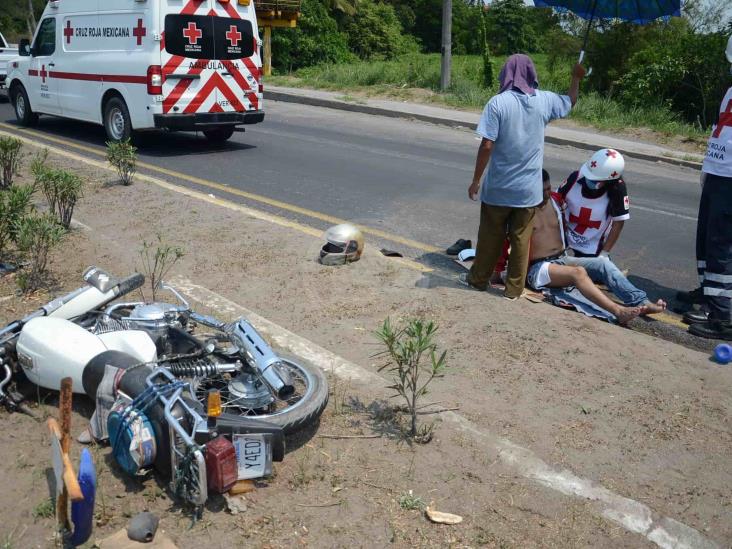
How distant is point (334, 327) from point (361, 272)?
985mm

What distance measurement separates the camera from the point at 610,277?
5547mm

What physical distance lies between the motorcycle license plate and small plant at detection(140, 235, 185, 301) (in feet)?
6.89

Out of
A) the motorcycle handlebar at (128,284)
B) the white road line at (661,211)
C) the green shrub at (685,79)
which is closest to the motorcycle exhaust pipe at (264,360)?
the motorcycle handlebar at (128,284)

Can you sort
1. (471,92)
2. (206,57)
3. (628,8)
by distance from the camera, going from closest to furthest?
(628,8) < (206,57) < (471,92)

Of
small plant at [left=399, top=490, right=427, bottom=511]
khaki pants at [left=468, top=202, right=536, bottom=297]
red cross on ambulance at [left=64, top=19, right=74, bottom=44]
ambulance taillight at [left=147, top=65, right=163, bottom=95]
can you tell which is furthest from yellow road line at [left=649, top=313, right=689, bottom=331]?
red cross on ambulance at [left=64, top=19, right=74, bottom=44]

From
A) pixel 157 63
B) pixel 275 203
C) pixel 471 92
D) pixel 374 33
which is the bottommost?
pixel 275 203

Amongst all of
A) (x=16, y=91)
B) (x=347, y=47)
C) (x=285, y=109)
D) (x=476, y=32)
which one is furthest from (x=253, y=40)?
(x=476, y=32)

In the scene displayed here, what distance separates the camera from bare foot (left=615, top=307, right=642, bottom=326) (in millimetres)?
5268

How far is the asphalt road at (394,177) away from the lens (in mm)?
7402

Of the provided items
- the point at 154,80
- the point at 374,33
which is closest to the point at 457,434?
the point at 154,80

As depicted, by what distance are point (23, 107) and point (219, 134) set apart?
4057 millimetres

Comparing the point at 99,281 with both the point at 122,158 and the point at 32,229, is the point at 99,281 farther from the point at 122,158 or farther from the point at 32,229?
the point at 122,158

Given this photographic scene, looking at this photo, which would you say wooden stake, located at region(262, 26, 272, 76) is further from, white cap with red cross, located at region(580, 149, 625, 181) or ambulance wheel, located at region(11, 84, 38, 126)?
white cap with red cross, located at region(580, 149, 625, 181)

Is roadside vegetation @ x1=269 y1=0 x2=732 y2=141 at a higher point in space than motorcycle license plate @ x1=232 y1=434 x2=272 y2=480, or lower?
higher
